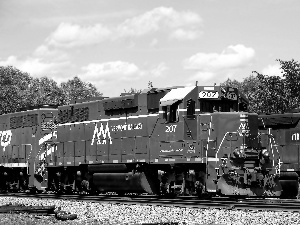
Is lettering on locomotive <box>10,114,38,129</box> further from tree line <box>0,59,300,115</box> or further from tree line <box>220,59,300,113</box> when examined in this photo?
tree line <box>220,59,300,113</box>

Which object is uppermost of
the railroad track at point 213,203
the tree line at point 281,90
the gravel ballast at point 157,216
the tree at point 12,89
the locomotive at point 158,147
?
the tree at point 12,89

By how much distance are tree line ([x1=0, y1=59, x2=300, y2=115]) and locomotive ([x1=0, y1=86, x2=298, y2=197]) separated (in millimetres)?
3776

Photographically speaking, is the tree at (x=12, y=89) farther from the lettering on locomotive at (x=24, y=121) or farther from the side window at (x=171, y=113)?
the side window at (x=171, y=113)

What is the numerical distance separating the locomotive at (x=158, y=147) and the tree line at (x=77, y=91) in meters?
3.78

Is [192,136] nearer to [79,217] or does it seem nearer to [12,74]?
[79,217]

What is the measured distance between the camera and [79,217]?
14742 millimetres

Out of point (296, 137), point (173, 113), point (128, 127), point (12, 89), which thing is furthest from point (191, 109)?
point (12, 89)

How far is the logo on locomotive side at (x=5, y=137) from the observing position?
26070 millimetres

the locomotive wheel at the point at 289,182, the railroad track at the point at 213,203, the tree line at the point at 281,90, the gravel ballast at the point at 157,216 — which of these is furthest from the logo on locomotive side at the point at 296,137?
the tree line at the point at 281,90

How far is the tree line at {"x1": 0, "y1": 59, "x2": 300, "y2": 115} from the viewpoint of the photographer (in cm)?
3803

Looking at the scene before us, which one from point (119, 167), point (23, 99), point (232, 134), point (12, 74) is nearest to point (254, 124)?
point (232, 134)

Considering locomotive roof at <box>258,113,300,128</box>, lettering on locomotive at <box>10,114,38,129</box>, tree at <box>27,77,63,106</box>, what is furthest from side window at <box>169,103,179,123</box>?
tree at <box>27,77,63,106</box>

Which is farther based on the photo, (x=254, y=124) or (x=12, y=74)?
(x=12, y=74)

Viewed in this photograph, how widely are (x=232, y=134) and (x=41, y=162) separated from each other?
9.57 metres
